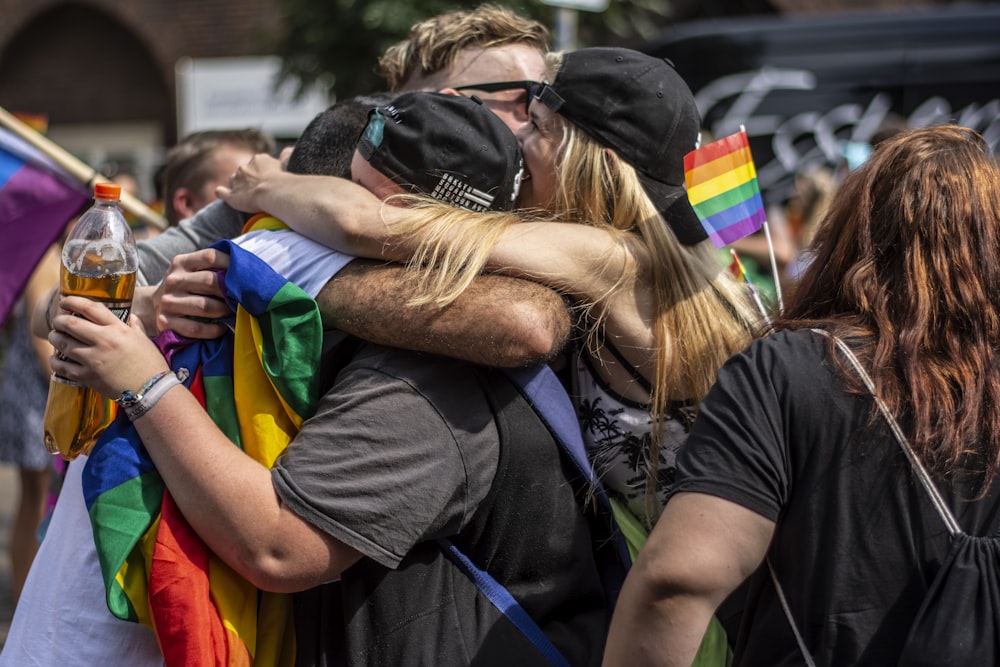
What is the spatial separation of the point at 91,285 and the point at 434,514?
0.74 meters

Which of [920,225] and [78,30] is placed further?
[78,30]

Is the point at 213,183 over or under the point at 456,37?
under

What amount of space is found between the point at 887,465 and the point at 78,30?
12.7m

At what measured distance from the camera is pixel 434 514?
70.9 inches

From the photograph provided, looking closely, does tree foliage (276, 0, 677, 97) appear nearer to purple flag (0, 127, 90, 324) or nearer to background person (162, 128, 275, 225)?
background person (162, 128, 275, 225)

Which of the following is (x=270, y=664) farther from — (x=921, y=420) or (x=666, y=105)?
(x=666, y=105)

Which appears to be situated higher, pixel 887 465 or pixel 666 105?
pixel 666 105

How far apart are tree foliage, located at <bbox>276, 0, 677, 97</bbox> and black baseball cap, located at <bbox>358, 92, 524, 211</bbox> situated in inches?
169

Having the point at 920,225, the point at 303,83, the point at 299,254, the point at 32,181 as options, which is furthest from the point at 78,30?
the point at 920,225

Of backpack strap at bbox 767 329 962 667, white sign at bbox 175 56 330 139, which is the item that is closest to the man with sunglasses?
backpack strap at bbox 767 329 962 667

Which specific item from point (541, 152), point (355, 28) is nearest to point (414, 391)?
point (541, 152)

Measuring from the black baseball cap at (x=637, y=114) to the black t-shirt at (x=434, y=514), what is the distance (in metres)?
0.55

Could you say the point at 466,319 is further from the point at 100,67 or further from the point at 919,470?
the point at 100,67

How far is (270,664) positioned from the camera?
73.4 inches
